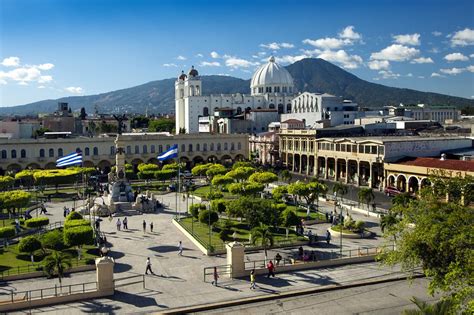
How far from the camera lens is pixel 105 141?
83.3 metres

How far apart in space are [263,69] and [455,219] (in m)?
121

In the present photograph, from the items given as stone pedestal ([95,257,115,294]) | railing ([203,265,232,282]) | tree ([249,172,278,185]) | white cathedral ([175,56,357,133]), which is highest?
white cathedral ([175,56,357,133])

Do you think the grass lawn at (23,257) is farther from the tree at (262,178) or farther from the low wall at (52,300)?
the tree at (262,178)

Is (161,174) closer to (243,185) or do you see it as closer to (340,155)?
(243,185)

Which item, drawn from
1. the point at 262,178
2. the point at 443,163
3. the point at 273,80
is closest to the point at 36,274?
the point at 262,178

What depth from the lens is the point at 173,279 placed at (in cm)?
2658

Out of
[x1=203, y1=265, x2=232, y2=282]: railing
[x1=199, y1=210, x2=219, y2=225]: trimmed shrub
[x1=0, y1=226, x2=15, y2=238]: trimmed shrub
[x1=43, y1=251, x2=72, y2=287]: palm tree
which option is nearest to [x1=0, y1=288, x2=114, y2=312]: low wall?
[x1=43, y1=251, x2=72, y2=287]: palm tree

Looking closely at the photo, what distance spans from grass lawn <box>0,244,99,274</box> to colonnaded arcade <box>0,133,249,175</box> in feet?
157

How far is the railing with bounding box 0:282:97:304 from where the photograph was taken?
915 inches

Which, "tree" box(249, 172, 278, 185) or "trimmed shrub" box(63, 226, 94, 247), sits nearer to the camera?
"trimmed shrub" box(63, 226, 94, 247)

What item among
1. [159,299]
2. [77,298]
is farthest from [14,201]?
[159,299]

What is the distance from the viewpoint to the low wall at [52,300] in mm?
22469

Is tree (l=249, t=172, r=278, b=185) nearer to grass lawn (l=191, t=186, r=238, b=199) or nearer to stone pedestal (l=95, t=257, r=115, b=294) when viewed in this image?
grass lawn (l=191, t=186, r=238, b=199)

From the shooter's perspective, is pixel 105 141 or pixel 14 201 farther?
pixel 105 141
